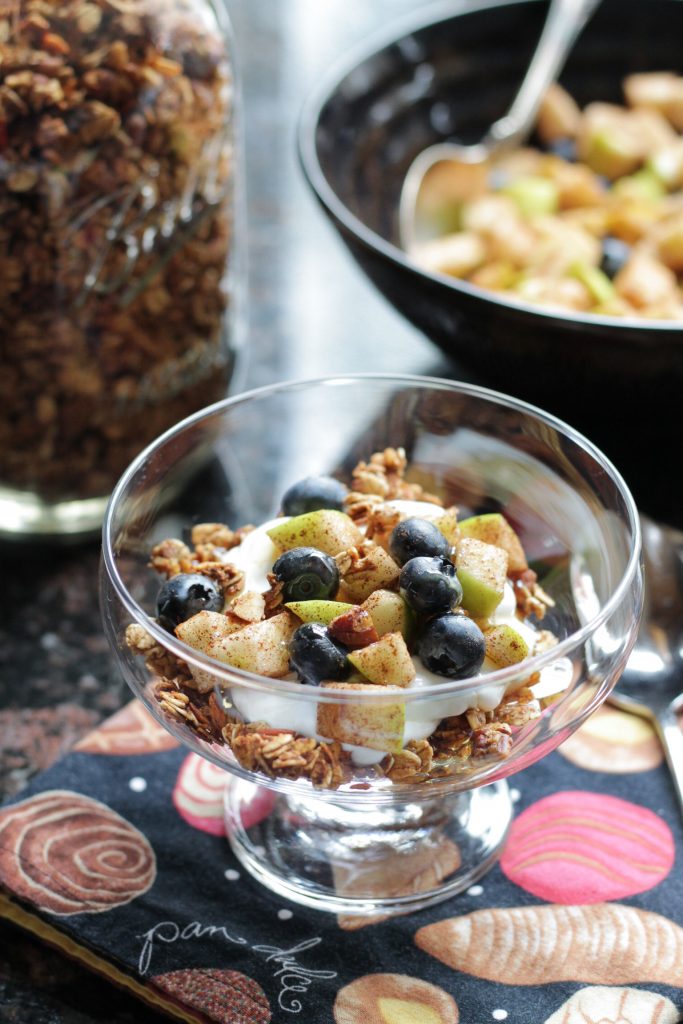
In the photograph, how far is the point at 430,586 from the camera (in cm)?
71

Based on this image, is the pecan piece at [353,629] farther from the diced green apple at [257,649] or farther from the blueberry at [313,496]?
the blueberry at [313,496]

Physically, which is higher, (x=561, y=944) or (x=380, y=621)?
(x=380, y=621)

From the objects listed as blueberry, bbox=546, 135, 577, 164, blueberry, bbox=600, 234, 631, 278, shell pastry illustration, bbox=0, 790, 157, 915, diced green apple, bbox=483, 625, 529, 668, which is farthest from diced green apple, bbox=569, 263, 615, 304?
shell pastry illustration, bbox=0, 790, 157, 915

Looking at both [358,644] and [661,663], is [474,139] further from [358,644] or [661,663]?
[358,644]

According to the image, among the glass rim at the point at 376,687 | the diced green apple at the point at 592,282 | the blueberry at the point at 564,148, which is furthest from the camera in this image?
the blueberry at the point at 564,148

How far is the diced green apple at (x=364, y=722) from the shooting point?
0.66 meters

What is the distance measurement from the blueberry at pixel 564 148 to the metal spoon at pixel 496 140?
35 millimetres

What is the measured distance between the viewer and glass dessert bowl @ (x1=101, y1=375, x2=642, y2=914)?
69cm

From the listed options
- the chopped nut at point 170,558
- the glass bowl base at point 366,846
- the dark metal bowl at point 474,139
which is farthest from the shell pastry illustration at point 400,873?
the dark metal bowl at point 474,139

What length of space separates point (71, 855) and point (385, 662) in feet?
0.87

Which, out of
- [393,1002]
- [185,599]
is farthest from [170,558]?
[393,1002]

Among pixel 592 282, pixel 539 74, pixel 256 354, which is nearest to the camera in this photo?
pixel 592 282

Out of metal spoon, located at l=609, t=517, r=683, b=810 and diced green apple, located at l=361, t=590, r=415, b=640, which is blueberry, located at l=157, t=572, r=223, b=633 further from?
metal spoon, located at l=609, t=517, r=683, b=810

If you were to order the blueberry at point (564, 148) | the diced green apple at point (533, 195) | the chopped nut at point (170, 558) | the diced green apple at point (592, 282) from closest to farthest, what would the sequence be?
the chopped nut at point (170, 558) → the diced green apple at point (592, 282) → the diced green apple at point (533, 195) → the blueberry at point (564, 148)
